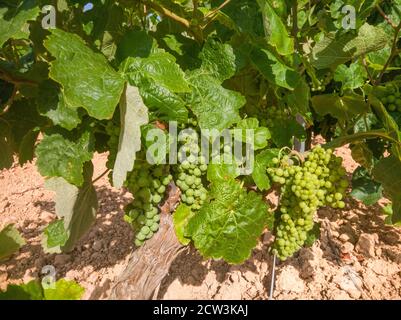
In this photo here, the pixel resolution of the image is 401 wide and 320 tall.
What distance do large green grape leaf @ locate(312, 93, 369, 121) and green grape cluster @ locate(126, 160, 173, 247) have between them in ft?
Answer: 3.21

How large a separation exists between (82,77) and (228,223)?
2.95 ft

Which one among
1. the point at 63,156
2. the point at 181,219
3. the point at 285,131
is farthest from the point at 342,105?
the point at 63,156

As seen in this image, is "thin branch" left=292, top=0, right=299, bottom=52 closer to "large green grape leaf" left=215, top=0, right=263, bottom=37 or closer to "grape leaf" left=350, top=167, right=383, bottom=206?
"large green grape leaf" left=215, top=0, right=263, bottom=37

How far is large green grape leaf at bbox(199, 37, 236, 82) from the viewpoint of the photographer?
158 centimetres

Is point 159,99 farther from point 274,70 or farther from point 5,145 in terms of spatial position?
point 5,145

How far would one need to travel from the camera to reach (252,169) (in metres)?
1.78

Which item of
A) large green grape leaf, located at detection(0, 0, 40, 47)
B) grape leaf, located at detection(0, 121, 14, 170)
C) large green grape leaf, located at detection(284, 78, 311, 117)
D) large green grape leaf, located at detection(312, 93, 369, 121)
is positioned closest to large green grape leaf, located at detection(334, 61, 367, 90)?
large green grape leaf, located at detection(312, 93, 369, 121)

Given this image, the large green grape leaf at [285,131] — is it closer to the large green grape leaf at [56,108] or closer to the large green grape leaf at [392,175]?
the large green grape leaf at [392,175]

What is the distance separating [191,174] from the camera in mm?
1680

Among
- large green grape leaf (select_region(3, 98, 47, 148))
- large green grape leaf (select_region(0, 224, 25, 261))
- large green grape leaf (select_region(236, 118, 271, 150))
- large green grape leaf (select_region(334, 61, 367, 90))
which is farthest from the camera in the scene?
large green grape leaf (select_region(334, 61, 367, 90))

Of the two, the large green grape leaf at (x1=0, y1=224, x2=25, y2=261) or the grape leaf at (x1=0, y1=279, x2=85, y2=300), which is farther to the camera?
the large green grape leaf at (x1=0, y1=224, x2=25, y2=261)

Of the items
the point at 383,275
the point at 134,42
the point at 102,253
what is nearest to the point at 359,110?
the point at 134,42

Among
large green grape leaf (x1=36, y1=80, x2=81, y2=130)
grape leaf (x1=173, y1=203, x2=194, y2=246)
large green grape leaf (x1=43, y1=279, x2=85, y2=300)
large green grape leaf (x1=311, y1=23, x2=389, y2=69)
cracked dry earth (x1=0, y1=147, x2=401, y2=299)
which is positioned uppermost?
large green grape leaf (x1=311, y1=23, x2=389, y2=69)
